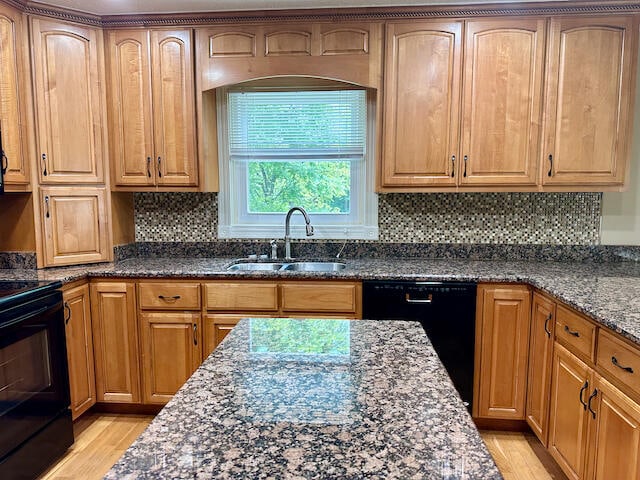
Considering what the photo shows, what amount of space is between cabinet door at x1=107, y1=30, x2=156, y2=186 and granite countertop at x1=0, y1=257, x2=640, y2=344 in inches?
23.5

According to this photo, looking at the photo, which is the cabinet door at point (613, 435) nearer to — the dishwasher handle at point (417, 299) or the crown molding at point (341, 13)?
the dishwasher handle at point (417, 299)

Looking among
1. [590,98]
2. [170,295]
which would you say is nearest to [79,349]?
[170,295]

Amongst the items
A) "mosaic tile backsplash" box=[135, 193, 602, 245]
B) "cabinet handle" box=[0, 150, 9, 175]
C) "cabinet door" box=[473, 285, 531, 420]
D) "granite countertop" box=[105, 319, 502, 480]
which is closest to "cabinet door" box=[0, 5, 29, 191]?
"cabinet handle" box=[0, 150, 9, 175]

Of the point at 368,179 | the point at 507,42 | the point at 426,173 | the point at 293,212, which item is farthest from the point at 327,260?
the point at 507,42

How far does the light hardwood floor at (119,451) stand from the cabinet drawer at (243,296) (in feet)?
2.93

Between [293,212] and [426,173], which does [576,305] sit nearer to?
[426,173]

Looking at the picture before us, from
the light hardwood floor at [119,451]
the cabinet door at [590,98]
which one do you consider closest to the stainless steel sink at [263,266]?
the light hardwood floor at [119,451]

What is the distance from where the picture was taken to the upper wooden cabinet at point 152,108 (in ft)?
8.92

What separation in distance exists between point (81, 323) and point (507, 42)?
2.94m

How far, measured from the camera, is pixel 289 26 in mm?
2646

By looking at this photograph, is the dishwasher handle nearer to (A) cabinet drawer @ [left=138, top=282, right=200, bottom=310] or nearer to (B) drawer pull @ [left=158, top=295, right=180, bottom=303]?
(A) cabinet drawer @ [left=138, top=282, right=200, bottom=310]

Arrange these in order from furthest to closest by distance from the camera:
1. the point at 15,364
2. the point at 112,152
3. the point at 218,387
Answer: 1. the point at 112,152
2. the point at 15,364
3. the point at 218,387

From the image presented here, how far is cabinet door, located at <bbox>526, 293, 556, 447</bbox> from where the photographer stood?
7.11 feet

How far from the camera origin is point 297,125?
308cm
